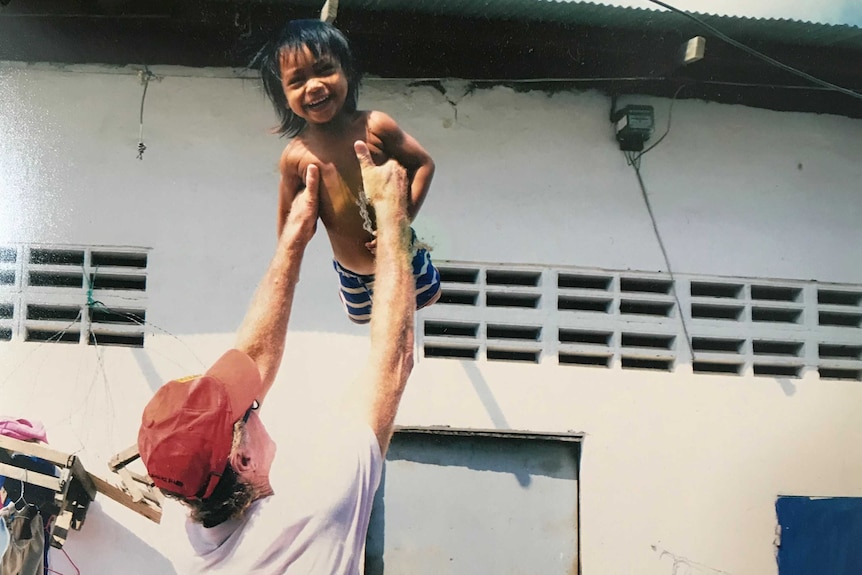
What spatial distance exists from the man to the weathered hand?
310 mm

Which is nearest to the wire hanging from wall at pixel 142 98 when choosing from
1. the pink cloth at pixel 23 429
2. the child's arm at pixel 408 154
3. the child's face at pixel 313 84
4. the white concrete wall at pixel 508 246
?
the white concrete wall at pixel 508 246

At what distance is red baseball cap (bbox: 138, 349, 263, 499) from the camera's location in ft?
7.33

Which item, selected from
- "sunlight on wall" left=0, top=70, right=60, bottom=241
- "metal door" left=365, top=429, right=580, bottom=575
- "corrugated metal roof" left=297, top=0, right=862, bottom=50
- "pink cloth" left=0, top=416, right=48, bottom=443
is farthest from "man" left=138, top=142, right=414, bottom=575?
"sunlight on wall" left=0, top=70, right=60, bottom=241

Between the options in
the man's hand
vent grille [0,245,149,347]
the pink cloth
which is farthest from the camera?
vent grille [0,245,149,347]

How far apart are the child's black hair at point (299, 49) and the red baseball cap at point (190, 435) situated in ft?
3.89

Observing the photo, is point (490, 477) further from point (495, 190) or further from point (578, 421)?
point (495, 190)

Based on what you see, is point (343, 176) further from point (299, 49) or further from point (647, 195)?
point (647, 195)

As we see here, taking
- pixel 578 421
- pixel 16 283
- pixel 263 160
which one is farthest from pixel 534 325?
pixel 16 283

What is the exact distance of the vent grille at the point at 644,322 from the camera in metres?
3.64

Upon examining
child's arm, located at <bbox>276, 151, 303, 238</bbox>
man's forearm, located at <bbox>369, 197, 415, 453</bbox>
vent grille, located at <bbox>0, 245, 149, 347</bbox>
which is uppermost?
child's arm, located at <bbox>276, 151, 303, 238</bbox>

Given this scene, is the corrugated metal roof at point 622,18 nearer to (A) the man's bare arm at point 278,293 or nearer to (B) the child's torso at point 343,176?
(B) the child's torso at point 343,176

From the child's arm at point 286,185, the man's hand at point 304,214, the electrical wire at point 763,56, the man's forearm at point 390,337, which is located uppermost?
the electrical wire at point 763,56

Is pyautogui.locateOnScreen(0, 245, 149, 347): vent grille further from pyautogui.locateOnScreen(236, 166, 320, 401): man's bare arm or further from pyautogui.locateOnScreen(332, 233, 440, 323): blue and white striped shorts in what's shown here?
pyautogui.locateOnScreen(332, 233, 440, 323): blue and white striped shorts

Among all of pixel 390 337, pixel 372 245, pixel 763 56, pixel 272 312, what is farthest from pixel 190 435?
pixel 763 56
